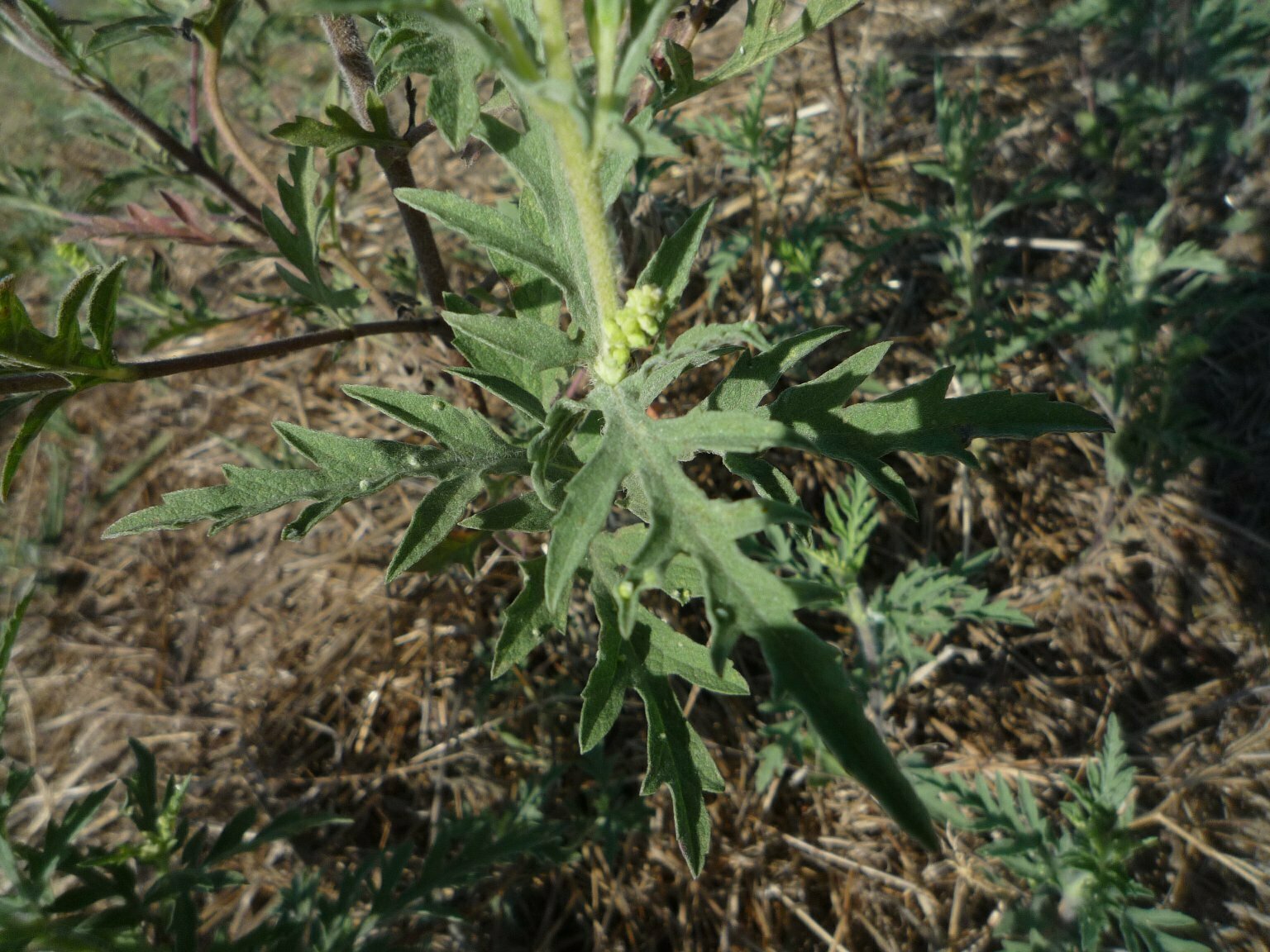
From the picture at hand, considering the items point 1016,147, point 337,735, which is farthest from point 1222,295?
point 337,735

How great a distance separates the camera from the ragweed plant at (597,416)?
1.21 metres

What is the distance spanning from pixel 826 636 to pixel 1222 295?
181 centimetres

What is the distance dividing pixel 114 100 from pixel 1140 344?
10.4 ft

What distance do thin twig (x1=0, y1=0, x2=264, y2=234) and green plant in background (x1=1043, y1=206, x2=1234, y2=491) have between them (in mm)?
2626

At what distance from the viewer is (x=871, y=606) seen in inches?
104

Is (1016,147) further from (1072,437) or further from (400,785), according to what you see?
(400,785)

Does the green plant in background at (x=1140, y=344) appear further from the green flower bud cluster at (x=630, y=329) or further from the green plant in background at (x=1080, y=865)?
the green flower bud cluster at (x=630, y=329)

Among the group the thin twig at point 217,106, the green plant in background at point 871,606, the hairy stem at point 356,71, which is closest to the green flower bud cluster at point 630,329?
the hairy stem at point 356,71

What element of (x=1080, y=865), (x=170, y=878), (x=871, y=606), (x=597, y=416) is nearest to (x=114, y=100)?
(x=597, y=416)

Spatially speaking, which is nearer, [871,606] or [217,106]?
[217,106]

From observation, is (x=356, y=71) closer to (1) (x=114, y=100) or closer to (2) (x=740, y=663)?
(1) (x=114, y=100)

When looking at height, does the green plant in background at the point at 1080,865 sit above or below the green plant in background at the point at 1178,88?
below

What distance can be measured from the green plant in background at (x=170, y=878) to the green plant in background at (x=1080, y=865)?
1.33m

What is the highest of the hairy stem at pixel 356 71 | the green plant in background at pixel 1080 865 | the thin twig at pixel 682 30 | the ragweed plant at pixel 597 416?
the hairy stem at pixel 356 71
